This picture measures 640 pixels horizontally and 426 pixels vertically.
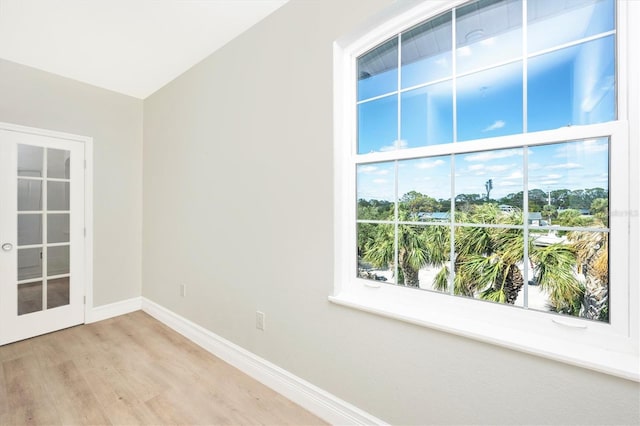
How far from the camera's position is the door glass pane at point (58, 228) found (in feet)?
9.27

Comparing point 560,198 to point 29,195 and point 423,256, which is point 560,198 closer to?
point 423,256

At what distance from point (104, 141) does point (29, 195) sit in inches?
34.6

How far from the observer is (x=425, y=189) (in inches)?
58.4

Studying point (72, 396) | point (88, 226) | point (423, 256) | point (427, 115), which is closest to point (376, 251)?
point (423, 256)

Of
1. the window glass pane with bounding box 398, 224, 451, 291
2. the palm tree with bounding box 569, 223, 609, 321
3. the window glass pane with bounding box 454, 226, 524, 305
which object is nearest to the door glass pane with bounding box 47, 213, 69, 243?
the window glass pane with bounding box 398, 224, 451, 291

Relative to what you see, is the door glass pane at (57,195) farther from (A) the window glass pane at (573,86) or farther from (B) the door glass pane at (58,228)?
(A) the window glass pane at (573,86)

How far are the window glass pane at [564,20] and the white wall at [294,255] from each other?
0.72m

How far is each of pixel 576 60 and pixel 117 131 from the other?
13.3 ft

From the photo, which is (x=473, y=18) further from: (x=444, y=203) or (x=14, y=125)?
(x=14, y=125)

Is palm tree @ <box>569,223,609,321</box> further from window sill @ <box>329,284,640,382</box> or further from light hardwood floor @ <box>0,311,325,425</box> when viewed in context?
light hardwood floor @ <box>0,311,325,425</box>

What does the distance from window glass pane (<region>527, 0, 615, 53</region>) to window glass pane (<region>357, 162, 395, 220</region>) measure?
0.82 meters

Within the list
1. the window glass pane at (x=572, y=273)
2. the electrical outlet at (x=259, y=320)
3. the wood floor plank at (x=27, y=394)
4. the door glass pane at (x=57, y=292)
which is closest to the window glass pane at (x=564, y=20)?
the window glass pane at (x=572, y=273)

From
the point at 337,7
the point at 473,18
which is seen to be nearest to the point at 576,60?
the point at 473,18

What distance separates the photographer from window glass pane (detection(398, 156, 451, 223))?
1.42 metres
